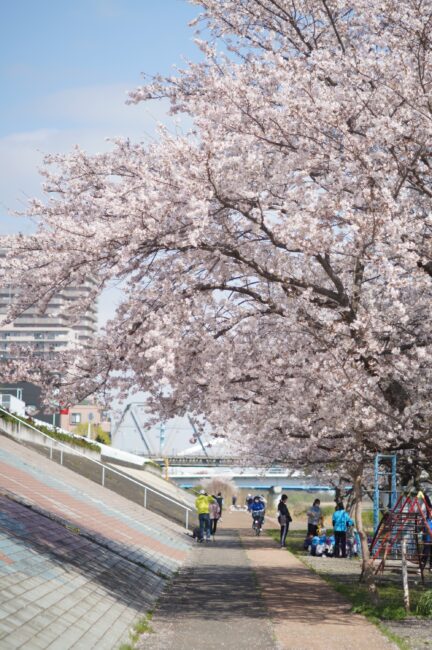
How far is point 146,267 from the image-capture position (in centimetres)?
1456

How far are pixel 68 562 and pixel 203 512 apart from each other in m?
19.5

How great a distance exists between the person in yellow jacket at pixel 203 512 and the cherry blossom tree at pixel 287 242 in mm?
16310

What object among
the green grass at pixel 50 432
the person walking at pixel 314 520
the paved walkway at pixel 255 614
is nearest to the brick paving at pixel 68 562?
the paved walkway at pixel 255 614

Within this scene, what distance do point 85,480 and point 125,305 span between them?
64.2 feet

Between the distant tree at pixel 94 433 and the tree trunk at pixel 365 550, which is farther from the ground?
the tree trunk at pixel 365 550

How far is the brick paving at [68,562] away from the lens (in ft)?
31.9

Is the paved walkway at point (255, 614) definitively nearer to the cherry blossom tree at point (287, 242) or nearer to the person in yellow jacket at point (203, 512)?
the cherry blossom tree at point (287, 242)

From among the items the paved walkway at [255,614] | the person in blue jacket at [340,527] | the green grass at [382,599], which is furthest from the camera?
the person in blue jacket at [340,527]

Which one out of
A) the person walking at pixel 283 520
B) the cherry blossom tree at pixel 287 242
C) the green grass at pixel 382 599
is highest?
the cherry blossom tree at pixel 287 242

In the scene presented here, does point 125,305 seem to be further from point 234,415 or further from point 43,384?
point 234,415

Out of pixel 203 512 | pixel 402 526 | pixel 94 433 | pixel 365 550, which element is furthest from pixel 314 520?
pixel 94 433

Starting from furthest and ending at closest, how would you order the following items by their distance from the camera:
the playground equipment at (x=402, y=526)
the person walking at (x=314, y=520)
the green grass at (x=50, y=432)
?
the green grass at (x=50, y=432), the person walking at (x=314, y=520), the playground equipment at (x=402, y=526)

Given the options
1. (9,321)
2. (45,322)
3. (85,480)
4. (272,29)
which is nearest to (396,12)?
(272,29)

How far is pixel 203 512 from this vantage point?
109 feet
